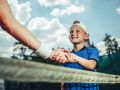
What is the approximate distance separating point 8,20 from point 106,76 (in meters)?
1.66

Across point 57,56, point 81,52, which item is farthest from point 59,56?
point 81,52

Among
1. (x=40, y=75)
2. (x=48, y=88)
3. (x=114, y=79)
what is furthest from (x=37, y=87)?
(x=40, y=75)

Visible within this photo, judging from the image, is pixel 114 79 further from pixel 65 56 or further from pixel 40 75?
pixel 40 75

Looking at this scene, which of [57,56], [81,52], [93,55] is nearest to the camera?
[57,56]

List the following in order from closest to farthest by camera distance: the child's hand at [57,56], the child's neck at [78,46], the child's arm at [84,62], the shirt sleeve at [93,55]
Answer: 1. the child's hand at [57,56]
2. the child's arm at [84,62]
3. the shirt sleeve at [93,55]
4. the child's neck at [78,46]

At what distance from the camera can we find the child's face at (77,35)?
11.8 feet

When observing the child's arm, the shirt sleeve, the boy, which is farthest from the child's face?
the child's arm

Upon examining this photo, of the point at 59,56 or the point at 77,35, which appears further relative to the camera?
the point at 77,35

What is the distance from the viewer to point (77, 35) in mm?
3658

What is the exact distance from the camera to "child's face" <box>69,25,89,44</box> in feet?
11.8

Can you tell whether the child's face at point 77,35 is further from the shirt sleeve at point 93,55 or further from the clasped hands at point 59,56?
the clasped hands at point 59,56

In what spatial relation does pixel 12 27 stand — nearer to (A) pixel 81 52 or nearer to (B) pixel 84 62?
(B) pixel 84 62

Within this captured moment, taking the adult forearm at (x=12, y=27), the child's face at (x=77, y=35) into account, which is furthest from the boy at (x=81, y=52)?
the adult forearm at (x=12, y=27)

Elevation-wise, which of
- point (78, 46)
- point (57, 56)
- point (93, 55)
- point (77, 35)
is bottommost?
point (57, 56)
